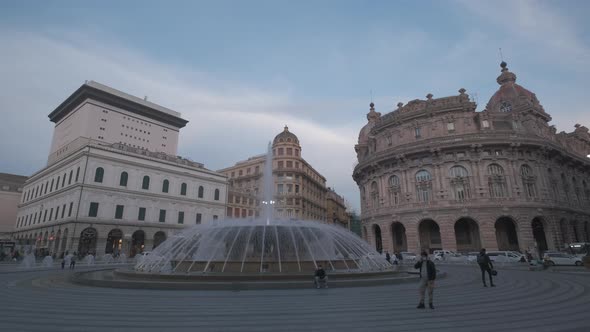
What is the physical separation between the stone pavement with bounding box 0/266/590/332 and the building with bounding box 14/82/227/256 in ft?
97.0

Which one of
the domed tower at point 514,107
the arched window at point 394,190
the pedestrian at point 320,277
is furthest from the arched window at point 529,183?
the pedestrian at point 320,277

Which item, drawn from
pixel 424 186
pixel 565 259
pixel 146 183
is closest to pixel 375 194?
pixel 424 186

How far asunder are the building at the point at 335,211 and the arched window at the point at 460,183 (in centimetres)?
4276

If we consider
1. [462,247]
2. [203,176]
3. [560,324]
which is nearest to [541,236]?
[462,247]

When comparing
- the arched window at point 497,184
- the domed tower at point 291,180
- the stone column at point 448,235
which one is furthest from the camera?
the domed tower at point 291,180

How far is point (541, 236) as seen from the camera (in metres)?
40.4

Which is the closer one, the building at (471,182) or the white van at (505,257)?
the white van at (505,257)

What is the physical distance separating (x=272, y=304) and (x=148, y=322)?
3121 millimetres

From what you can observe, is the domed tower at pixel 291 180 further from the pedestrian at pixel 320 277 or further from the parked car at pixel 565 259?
the pedestrian at pixel 320 277

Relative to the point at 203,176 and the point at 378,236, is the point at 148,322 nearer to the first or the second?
the point at 203,176

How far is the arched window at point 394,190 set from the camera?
42.2 meters

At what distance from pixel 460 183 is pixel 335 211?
162 ft

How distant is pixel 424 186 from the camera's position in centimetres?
4019

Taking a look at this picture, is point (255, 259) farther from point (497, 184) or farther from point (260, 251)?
point (497, 184)
